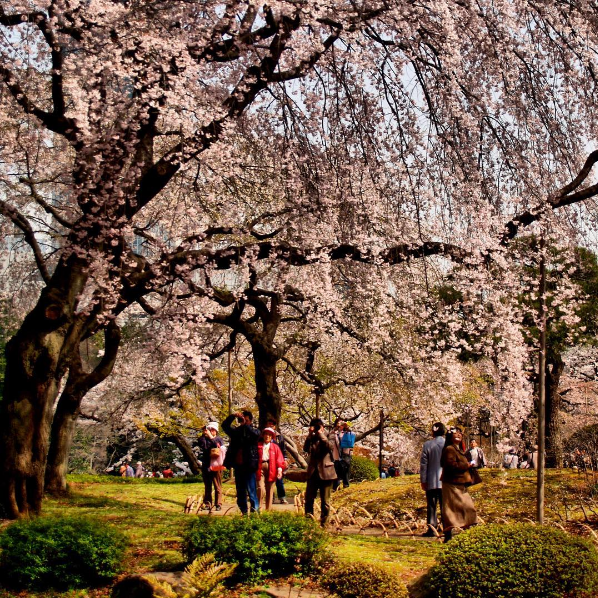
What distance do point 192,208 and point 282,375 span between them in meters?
15.1

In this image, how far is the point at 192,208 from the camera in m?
11.2

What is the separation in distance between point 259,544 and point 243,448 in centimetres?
312

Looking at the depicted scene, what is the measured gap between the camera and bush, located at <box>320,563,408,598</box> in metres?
6.38

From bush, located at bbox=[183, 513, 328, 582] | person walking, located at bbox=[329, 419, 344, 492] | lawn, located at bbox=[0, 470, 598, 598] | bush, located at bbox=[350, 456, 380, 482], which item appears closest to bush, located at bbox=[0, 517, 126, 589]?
lawn, located at bbox=[0, 470, 598, 598]

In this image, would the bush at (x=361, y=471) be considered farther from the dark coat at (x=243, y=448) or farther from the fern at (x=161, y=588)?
the fern at (x=161, y=588)

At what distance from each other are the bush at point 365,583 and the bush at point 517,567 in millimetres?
316

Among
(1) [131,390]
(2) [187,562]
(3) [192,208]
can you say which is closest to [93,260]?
(3) [192,208]

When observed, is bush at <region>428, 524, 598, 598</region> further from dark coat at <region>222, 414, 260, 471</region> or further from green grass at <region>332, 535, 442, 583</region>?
dark coat at <region>222, 414, 260, 471</region>

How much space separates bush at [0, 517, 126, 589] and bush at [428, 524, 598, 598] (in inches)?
136

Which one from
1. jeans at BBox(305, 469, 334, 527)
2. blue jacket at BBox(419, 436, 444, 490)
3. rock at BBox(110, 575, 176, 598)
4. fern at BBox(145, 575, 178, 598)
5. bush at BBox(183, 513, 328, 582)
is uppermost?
blue jacket at BBox(419, 436, 444, 490)

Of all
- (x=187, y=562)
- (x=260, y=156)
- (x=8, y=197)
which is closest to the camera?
(x=187, y=562)

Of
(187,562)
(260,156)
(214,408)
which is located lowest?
(187,562)

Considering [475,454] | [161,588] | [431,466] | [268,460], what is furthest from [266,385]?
[161,588]

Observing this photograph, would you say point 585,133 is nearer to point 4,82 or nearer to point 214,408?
point 4,82
